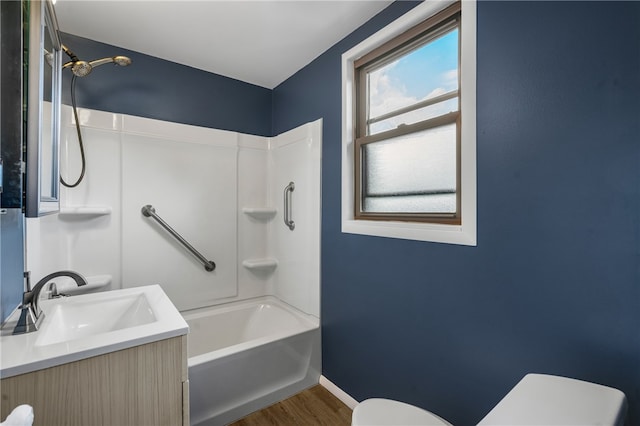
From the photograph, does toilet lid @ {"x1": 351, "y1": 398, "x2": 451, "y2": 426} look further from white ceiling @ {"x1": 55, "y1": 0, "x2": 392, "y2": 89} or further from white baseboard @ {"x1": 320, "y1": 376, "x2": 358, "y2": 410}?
white ceiling @ {"x1": 55, "y1": 0, "x2": 392, "y2": 89}

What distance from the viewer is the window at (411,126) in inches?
55.9

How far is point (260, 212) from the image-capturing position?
2590mm

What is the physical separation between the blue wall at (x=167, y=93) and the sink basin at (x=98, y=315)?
1.36 meters

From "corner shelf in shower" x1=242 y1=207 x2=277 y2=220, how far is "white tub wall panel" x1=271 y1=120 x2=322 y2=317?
0.08 meters

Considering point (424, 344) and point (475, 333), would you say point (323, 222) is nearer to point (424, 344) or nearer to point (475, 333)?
point (424, 344)

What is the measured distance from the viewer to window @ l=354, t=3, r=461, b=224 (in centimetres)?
142

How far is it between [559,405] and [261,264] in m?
2.12

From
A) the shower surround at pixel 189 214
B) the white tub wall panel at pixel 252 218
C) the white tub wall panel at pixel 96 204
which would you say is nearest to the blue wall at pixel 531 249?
the shower surround at pixel 189 214

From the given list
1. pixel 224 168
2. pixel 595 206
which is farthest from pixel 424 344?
pixel 224 168

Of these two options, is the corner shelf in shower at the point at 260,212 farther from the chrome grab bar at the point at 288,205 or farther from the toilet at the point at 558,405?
the toilet at the point at 558,405

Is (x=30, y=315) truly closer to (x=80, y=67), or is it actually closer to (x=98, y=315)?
(x=98, y=315)

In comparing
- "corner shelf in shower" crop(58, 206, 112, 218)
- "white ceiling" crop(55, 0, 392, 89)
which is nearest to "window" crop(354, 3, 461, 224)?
"white ceiling" crop(55, 0, 392, 89)

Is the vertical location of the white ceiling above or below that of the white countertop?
above

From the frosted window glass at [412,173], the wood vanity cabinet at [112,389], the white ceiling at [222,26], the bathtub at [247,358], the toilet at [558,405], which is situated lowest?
the bathtub at [247,358]
